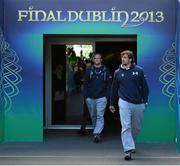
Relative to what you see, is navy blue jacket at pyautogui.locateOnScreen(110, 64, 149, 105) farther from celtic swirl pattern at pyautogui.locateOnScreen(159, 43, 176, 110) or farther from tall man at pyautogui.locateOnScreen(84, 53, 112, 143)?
tall man at pyautogui.locateOnScreen(84, 53, 112, 143)

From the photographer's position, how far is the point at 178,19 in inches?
412

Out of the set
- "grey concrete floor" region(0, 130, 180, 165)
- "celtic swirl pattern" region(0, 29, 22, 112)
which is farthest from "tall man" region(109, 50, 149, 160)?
"celtic swirl pattern" region(0, 29, 22, 112)

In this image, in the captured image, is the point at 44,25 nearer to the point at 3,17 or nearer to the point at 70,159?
the point at 3,17

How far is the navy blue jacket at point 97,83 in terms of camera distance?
37.4 ft

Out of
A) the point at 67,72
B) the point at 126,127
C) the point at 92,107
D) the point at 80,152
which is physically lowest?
the point at 80,152

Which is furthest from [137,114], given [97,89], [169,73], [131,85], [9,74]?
[9,74]

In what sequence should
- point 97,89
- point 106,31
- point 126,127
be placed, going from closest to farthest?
point 126,127, point 106,31, point 97,89

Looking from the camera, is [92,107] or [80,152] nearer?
[80,152]

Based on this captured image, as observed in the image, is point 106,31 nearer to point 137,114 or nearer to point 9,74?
point 9,74

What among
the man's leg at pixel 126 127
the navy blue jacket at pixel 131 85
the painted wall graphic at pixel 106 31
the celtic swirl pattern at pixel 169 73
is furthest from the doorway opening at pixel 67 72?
the man's leg at pixel 126 127

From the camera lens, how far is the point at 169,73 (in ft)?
36.1

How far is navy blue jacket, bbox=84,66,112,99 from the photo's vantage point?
11406 millimetres

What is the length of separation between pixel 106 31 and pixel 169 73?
146cm

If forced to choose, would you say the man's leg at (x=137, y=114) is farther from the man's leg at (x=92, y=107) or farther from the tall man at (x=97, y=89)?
the man's leg at (x=92, y=107)
